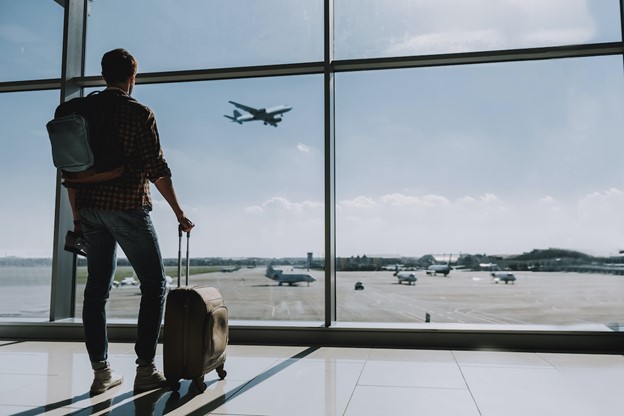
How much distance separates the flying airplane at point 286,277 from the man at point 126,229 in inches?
49.6

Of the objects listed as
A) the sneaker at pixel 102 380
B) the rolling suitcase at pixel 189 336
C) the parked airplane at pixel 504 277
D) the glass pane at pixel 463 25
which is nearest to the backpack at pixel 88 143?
the rolling suitcase at pixel 189 336

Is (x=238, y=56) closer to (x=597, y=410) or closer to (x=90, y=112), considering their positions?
(x=90, y=112)

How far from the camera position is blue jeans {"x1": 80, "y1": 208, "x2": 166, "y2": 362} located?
182 centimetres

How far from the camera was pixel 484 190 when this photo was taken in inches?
133

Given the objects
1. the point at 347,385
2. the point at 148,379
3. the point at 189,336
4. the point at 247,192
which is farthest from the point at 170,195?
the point at 247,192

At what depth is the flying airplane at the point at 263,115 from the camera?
3.26m

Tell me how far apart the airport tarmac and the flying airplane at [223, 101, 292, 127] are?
1.00 m

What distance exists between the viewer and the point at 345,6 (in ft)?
10.2

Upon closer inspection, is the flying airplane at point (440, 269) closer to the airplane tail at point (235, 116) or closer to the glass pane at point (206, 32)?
the glass pane at point (206, 32)

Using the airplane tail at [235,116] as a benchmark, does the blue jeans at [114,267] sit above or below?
below

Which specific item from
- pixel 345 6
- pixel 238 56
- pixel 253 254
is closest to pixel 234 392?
pixel 253 254

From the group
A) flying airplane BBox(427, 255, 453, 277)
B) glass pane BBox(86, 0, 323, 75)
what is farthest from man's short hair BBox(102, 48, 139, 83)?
flying airplane BBox(427, 255, 453, 277)

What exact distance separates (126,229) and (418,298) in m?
1.97

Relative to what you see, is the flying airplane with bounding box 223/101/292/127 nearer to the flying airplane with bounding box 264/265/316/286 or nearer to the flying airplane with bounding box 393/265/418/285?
the flying airplane with bounding box 264/265/316/286
